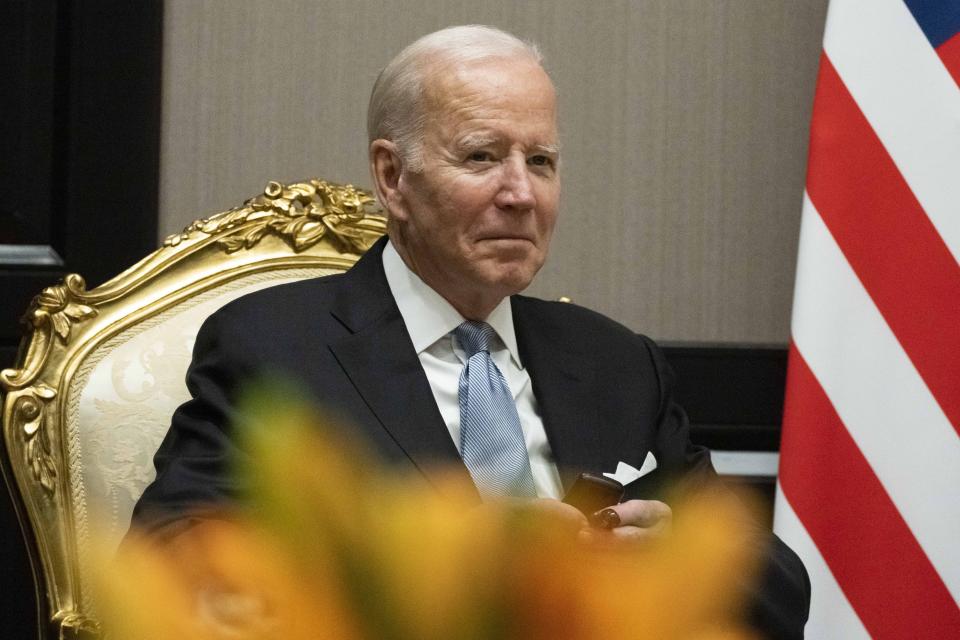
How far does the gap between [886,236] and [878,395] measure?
291mm

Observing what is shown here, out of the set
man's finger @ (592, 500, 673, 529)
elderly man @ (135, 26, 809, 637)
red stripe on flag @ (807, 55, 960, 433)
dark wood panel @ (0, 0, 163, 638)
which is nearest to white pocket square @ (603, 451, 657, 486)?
elderly man @ (135, 26, 809, 637)

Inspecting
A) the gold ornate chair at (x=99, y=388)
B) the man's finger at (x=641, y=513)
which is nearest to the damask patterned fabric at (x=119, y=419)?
the gold ornate chair at (x=99, y=388)

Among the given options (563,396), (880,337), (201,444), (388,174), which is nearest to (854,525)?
(880,337)

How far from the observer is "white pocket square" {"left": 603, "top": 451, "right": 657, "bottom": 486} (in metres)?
1.51

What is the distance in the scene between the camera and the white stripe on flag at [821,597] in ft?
6.92

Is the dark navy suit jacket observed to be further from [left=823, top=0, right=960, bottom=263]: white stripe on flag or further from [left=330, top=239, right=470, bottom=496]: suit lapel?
[left=823, top=0, right=960, bottom=263]: white stripe on flag

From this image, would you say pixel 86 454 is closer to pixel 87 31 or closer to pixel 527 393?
pixel 527 393

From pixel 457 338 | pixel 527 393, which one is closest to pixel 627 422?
pixel 527 393

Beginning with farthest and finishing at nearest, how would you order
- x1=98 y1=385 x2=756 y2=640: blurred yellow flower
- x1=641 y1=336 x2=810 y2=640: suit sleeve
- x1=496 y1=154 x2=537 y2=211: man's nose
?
x1=496 y1=154 x2=537 y2=211: man's nose, x1=641 y1=336 x2=810 y2=640: suit sleeve, x1=98 y1=385 x2=756 y2=640: blurred yellow flower

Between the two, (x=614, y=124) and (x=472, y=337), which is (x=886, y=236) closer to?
(x=614, y=124)

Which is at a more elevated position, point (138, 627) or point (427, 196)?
point (427, 196)

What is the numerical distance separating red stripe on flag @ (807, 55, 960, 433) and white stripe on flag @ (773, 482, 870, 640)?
338mm

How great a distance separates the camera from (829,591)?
83.4 inches

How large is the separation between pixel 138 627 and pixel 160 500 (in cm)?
108
